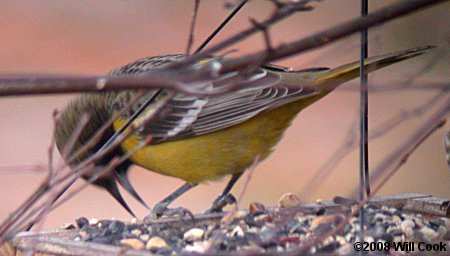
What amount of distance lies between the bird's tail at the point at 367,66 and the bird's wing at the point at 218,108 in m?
0.14

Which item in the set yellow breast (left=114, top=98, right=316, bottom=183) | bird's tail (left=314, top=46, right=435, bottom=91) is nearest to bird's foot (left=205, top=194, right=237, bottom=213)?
yellow breast (left=114, top=98, right=316, bottom=183)

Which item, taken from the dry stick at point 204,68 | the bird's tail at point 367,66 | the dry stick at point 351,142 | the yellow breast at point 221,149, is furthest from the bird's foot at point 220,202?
the dry stick at point 204,68

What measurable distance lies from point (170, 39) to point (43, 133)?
131 inches

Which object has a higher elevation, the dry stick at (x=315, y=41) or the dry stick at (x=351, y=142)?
the dry stick at (x=315, y=41)

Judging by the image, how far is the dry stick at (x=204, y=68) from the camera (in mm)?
1771

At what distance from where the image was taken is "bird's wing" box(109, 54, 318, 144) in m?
4.36

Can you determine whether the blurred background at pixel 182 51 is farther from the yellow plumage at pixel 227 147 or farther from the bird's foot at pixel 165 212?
the bird's foot at pixel 165 212

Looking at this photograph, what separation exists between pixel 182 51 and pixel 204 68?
32.8ft

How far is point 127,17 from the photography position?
1484 cm

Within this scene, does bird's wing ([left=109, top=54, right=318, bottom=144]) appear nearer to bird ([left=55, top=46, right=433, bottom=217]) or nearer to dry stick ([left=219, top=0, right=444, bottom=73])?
bird ([left=55, top=46, right=433, bottom=217])

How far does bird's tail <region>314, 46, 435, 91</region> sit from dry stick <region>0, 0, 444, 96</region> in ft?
4.50

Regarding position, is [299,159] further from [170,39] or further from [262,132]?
[262,132]

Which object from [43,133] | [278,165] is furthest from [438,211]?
[43,133]

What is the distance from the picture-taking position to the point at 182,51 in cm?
1193
